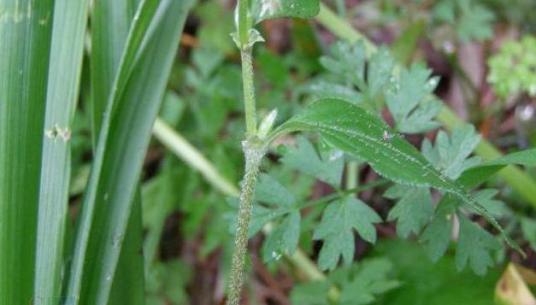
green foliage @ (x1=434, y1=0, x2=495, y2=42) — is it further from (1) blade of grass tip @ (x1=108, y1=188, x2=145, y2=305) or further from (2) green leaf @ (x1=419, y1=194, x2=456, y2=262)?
(1) blade of grass tip @ (x1=108, y1=188, x2=145, y2=305)

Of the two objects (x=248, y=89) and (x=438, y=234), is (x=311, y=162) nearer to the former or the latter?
(x=438, y=234)

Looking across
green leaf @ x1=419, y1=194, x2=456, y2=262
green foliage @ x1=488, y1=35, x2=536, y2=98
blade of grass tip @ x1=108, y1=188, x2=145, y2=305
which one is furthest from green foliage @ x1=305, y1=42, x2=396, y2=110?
green foliage @ x1=488, y1=35, x2=536, y2=98

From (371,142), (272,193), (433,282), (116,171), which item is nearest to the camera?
(371,142)

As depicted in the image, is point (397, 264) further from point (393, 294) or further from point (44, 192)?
point (44, 192)

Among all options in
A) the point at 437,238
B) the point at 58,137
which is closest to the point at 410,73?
the point at 437,238

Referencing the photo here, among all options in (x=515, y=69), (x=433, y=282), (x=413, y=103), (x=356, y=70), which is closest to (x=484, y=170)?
(x=413, y=103)
